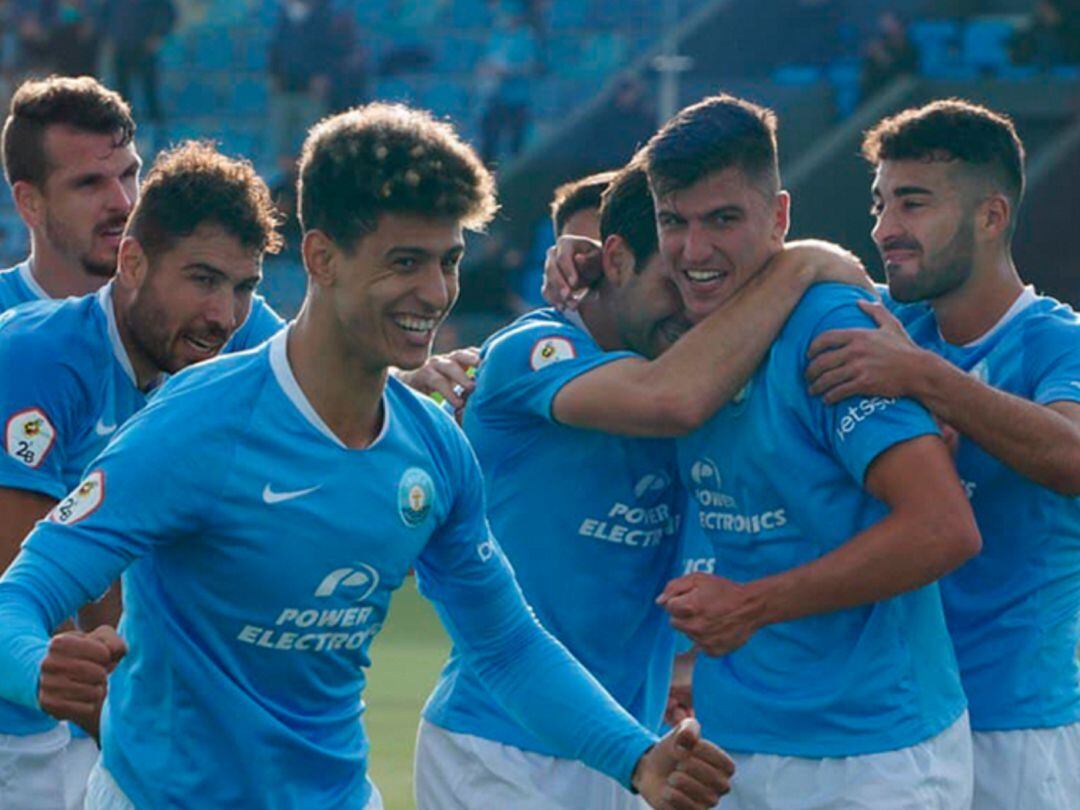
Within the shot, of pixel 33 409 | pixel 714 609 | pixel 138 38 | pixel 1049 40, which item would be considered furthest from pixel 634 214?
pixel 138 38

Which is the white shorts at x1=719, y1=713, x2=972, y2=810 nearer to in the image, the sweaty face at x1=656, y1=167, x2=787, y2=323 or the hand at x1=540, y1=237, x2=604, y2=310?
the sweaty face at x1=656, y1=167, x2=787, y2=323

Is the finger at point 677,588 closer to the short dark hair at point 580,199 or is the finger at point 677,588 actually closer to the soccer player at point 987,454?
the soccer player at point 987,454

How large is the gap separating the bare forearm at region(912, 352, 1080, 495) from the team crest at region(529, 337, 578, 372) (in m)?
→ 0.88

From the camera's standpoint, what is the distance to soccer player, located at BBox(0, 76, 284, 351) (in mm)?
5910

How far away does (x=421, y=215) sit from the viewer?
154 inches

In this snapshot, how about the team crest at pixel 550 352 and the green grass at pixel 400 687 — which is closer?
the team crest at pixel 550 352

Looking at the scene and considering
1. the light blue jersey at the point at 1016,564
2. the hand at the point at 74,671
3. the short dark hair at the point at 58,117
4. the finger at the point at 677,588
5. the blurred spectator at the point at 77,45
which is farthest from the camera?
the blurred spectator at the point at 77,45

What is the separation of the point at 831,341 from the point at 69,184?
2.59m

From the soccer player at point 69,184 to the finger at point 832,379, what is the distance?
2.42 metres

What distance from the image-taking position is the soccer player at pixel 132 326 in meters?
4.86

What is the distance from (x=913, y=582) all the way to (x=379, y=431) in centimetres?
113

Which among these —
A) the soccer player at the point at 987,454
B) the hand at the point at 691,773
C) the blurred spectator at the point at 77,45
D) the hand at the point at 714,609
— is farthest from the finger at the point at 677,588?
the blurred spectator at the point at 77,45

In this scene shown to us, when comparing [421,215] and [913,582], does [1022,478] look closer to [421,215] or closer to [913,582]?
[913,582]

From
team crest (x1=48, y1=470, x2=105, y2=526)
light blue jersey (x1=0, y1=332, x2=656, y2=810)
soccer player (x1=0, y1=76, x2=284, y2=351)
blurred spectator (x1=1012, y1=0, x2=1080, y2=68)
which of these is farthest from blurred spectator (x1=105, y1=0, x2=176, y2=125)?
team crest (x1=48, y1=470, x2=105, y2=526)
